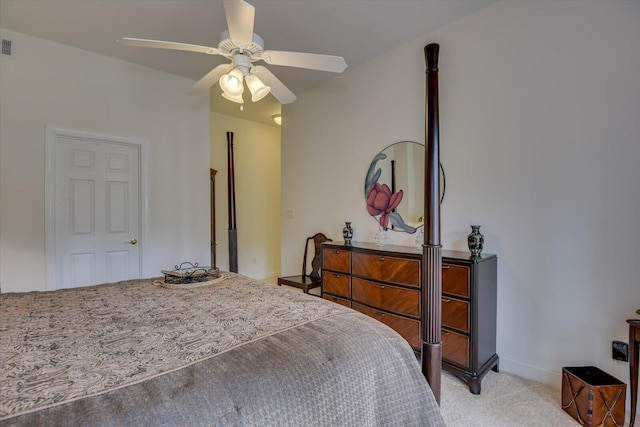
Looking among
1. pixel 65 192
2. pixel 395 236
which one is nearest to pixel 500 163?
pixel 395 236

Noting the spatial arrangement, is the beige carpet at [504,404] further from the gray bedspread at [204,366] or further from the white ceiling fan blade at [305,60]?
the white ceiling fan blade at [305,60]

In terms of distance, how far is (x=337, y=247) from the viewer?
9.68 feet

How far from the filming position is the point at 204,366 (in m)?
0.88

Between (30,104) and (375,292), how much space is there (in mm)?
3545

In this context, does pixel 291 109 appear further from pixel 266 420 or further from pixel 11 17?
pixel 266 420

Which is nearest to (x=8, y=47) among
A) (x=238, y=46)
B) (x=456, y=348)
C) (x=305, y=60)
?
(x=238, y=46)

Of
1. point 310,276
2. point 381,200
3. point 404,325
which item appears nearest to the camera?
point 404,325

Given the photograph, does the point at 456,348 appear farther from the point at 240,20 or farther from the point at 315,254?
the point at 240,20

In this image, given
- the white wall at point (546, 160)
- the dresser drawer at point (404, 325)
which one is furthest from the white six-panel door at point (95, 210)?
the white wall at point (546, 160)

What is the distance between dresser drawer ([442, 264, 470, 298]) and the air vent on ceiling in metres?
4.07

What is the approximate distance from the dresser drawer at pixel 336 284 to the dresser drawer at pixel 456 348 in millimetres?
916

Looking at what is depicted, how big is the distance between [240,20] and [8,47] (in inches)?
104

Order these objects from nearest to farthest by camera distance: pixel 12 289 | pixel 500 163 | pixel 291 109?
pixel 500 163 → pixel 12 289 → pixel 291 109

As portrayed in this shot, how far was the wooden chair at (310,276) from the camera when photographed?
339cm
